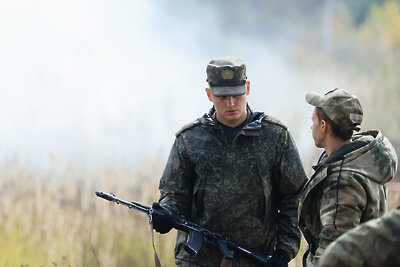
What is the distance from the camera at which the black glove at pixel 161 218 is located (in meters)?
3.56

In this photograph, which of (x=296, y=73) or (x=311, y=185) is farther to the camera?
(x=296, y=73)

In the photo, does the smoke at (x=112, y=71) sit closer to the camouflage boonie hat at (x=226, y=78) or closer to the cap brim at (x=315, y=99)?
the camouflage boonie hat at (x=226, y=78)

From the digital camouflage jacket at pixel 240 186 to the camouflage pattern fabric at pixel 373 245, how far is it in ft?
6.90

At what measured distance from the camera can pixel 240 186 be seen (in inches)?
144

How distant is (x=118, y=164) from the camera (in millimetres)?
5566

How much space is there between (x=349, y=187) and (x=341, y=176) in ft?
0.18

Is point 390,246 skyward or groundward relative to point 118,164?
skyward

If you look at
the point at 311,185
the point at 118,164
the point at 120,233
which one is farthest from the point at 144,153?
the point at 311,185

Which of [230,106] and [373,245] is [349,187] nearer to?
[230,106]

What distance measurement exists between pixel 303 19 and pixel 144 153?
80.9 inches

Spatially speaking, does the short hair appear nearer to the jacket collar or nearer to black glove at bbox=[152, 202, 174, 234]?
the jacket collar

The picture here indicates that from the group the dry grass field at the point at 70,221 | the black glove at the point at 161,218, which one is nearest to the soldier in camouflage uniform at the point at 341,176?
the black glove at the point at 161,218

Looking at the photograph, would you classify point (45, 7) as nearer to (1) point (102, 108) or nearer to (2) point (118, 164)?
(1) point (102, 108)

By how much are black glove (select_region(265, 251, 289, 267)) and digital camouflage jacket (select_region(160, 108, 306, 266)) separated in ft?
0.08
